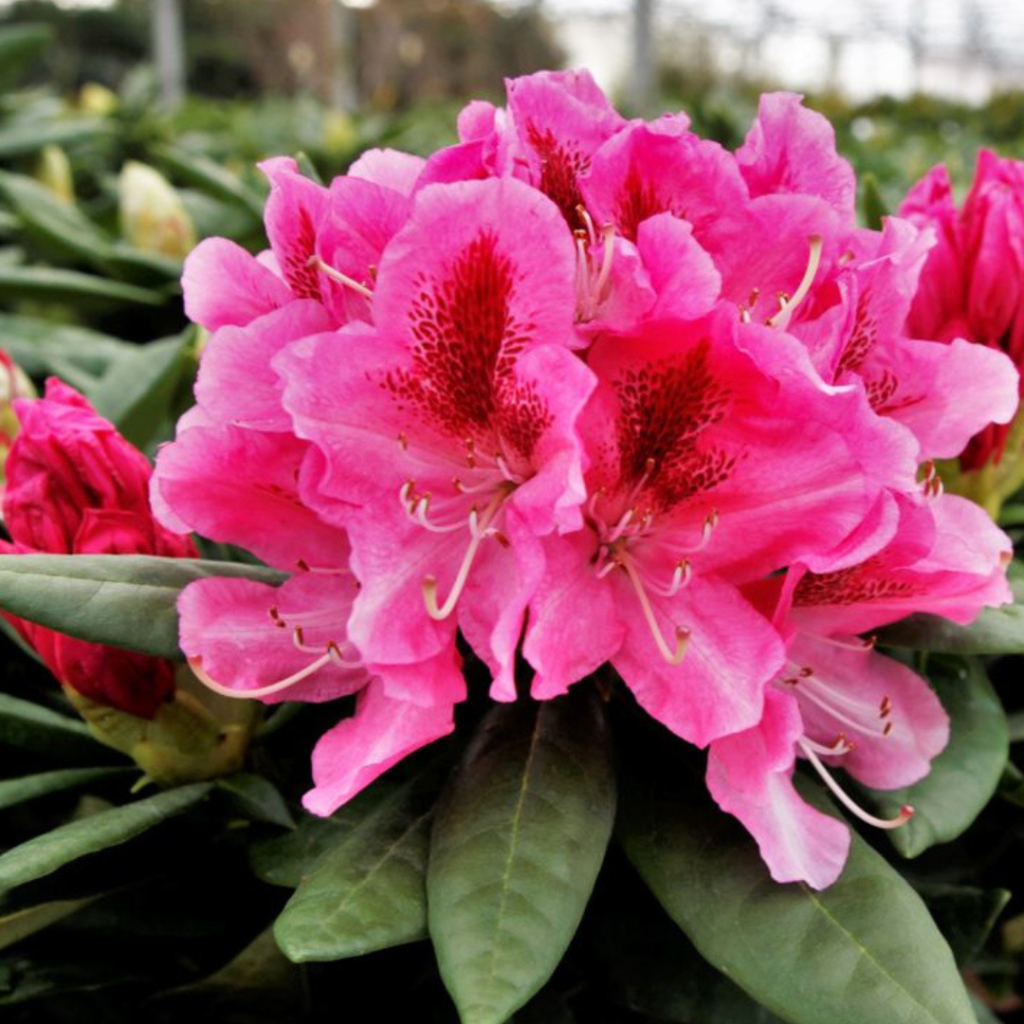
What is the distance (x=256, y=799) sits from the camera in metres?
0.80

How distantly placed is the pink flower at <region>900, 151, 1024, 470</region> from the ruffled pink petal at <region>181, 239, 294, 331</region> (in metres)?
0.42

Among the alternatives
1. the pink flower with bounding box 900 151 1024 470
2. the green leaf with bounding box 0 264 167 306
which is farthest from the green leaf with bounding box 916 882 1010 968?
the green leaf with bounding box 0 264 167 306

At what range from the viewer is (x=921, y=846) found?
722 mm

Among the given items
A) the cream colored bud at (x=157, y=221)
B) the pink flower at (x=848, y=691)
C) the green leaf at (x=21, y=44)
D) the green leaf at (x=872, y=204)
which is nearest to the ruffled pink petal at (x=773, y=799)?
the pink flower at (x=848, y=691)

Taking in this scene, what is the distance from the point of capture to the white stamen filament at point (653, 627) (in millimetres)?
646

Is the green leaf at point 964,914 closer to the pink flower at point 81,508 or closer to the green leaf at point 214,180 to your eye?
the pink flower at point 81,508

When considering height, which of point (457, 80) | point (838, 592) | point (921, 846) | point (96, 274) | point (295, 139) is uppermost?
point (838, 592)

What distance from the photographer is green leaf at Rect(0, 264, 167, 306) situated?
57.0 inches

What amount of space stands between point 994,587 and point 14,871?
52 centimetres

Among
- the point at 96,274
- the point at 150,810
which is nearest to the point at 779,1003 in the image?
the point at 150,810

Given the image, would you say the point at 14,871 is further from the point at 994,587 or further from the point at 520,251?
the point at 994,587

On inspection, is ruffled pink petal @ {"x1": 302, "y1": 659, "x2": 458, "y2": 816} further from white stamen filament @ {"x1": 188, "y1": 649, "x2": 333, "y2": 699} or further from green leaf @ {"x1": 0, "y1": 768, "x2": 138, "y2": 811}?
green leaf @ {"x1": 0, "y1": 768, "x2": 138, "y2": 811}

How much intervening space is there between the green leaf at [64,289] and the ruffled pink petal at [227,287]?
79 cm

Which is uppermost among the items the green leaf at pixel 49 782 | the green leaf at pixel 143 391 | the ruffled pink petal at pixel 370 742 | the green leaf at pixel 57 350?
the ruffled pink petal at pixel 370 742
